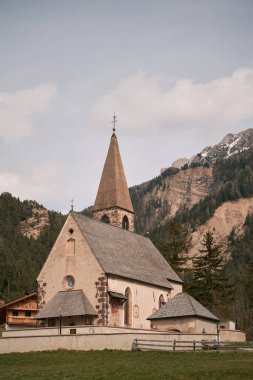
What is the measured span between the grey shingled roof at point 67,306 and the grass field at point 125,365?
870 centimetres

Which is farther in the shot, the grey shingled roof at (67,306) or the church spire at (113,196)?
the church spire at (113,196)

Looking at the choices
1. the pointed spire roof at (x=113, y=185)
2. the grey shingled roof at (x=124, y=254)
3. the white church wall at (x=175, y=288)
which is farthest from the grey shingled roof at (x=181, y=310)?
the pointed spire roof at (x=113, y=185)

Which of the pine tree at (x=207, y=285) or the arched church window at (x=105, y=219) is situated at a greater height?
the arched church window at (x=105, y=219)

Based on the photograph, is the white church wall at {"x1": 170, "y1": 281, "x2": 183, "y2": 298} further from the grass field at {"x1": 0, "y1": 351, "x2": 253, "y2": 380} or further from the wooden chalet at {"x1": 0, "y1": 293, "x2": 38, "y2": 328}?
the grass field at {"x1": 0, "y1": 351, "x2": 253, "y2": 380}

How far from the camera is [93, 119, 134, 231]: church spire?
7112cm

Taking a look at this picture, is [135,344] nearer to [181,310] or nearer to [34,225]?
[181,310]

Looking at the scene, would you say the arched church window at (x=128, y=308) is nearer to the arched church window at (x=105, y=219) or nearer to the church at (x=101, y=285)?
the church at (x=101, y=285)

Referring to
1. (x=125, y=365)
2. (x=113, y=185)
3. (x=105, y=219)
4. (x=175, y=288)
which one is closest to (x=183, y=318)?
(x=175, y=288)

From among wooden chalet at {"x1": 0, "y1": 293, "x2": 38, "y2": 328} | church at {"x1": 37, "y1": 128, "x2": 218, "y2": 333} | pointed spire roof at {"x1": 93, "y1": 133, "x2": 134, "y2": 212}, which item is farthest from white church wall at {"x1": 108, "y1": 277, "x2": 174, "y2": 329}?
wooden chalet at {"x1": 0, "y1": 293, "x2": 38, "y2": 328}

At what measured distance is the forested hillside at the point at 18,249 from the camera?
5349 inches

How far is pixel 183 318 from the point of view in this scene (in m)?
52.6

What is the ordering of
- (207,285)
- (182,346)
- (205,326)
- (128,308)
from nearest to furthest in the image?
1. (182,346)
2. (205,326)
3. (128,308)
4. (207,285)

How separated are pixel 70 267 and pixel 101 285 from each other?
11.6ft

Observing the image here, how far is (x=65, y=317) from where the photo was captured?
169 ft
